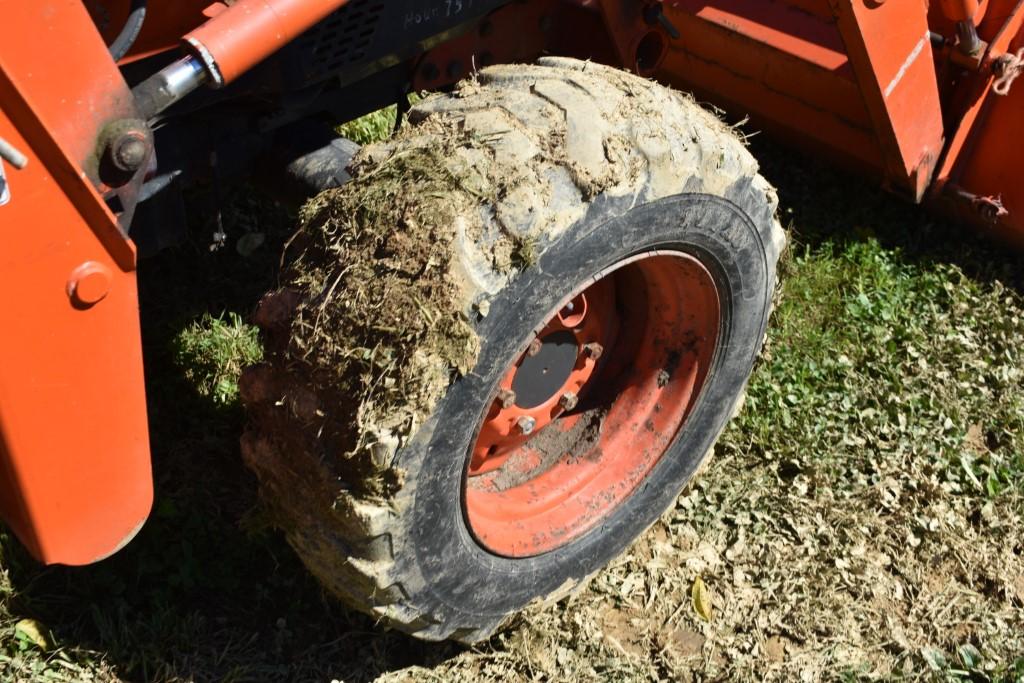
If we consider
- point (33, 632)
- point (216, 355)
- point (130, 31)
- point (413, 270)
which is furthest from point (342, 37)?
point (33, 632)

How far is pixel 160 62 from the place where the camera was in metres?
2.28

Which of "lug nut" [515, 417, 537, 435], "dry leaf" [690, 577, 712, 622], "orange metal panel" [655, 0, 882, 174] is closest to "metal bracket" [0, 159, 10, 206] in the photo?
"lug nut" [515, 417, 537, 435]

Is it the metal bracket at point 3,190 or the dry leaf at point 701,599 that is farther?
the dry leaf at point 701,599

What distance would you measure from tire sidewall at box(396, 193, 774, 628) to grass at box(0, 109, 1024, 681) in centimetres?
28

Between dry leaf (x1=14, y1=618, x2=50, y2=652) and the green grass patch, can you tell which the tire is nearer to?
dry leaf (x1=14, y1=618, x2=50, y2=652)

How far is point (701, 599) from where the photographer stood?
304cm

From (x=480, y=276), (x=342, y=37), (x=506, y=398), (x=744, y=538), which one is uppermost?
(x=342, y=37)

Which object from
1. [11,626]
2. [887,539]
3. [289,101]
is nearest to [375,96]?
[289,101]

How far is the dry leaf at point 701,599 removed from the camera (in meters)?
3.01

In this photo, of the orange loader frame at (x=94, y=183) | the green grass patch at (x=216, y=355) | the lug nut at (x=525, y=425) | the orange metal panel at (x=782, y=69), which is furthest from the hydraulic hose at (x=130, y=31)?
the orange metal panel at (x=782, y=69)

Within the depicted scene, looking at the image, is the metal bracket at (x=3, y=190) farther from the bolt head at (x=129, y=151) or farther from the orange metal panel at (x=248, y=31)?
the orange metal panel at (x=248, y=31)

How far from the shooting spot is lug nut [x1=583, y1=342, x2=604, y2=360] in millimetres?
2795

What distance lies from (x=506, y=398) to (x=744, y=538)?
1.01m

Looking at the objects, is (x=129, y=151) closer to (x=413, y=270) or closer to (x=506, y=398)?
(x=413, y=270)
